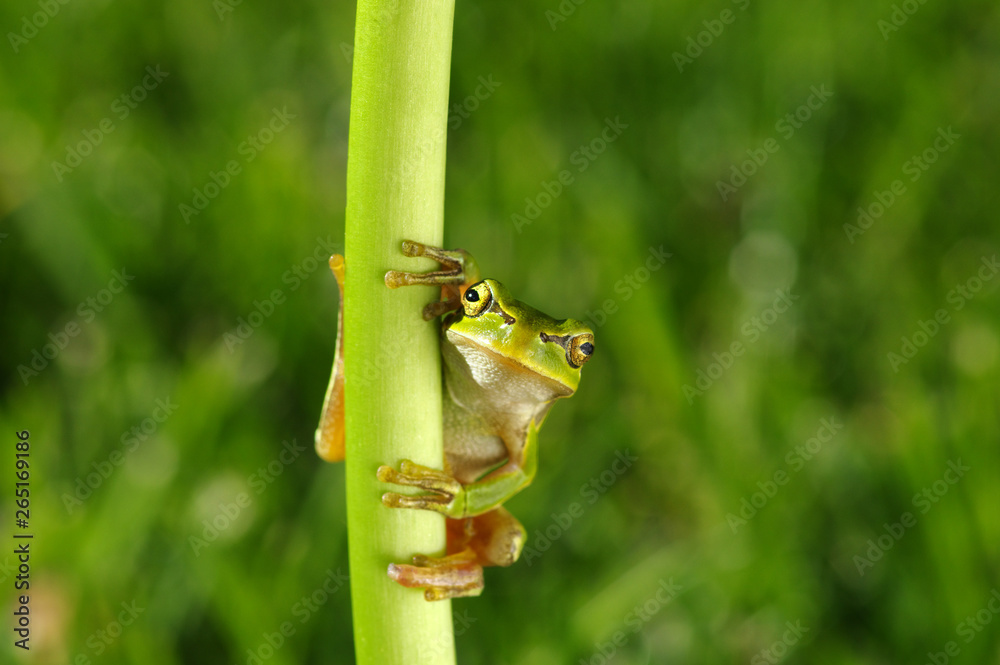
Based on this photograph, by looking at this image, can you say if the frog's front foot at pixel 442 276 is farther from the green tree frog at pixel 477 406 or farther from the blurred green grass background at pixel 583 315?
the blurred green grass background at pixel 583 315

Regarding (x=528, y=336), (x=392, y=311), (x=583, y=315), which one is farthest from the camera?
(x=583, y=315)

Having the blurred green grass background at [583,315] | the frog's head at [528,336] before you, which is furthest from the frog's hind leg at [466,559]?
the blurred green grass background at [583,315]

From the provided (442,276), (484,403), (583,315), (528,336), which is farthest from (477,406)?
(583,315)

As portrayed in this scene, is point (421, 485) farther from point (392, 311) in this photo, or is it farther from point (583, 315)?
point (583, 315)

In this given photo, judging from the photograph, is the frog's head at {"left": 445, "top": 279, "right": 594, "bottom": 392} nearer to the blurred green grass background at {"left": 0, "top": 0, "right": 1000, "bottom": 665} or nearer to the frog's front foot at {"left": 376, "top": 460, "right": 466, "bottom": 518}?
the frog's front foot at {"left": 376, "top": 460, "right": 466, "bottom": 518}

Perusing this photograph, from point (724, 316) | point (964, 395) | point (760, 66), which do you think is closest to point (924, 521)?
point (964, 395)

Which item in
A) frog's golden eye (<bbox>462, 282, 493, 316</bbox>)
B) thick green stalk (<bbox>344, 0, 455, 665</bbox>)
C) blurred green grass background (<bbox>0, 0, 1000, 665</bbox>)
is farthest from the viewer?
blurred green grass background (<bbox>0, 0, 1000, 665</bbox>)

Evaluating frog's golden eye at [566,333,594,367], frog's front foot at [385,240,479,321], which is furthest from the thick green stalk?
frog's golden eye at [566,333,594,367]

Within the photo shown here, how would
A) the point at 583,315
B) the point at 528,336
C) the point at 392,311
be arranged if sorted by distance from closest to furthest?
the point at 392,311, the point at 528,336, the point at 583,315
